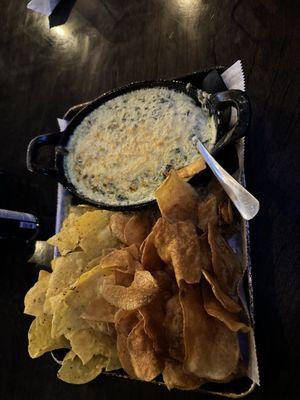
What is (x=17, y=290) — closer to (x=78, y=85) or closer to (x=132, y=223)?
(x=132, y=223)

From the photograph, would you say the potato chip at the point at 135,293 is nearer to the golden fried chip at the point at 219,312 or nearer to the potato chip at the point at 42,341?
the golden fried chip at the point at 219,312

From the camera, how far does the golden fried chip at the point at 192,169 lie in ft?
3.68

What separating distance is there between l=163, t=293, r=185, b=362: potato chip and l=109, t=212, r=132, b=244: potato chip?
25 centimetres

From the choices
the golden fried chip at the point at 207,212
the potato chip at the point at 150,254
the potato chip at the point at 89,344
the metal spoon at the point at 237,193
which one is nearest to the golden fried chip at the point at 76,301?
the potato chip at the point at 89,344

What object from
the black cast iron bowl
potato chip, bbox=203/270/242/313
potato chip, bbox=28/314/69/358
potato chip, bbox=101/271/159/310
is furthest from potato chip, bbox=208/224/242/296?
potato chip, bbox=28/314/69/358

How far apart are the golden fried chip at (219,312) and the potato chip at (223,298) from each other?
15 millimetres

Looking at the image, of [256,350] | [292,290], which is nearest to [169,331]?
[256,350]

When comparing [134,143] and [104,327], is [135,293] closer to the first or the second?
[104,327]

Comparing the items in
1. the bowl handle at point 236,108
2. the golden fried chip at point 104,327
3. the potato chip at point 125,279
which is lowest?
the golden fried chip at point 104,327

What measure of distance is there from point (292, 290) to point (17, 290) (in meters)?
0.89

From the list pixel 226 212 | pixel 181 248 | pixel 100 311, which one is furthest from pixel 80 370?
pixel 226 212

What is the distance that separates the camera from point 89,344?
116 cm

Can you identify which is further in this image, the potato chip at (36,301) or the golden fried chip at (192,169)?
the potato chip at (36,301)

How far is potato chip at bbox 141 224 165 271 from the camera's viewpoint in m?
1.08
